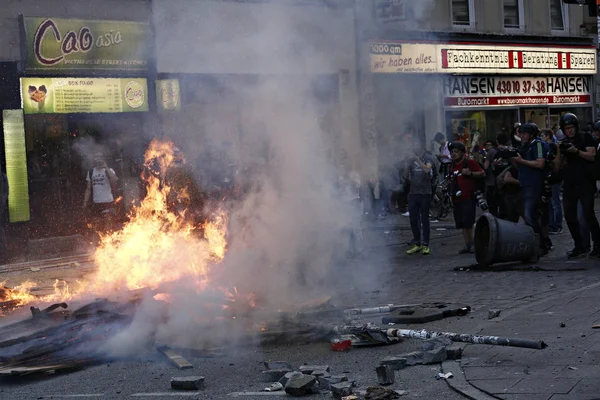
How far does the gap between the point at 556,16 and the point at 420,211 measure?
17.2 metres

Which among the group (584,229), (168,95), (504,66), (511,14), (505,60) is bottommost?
(584,229)

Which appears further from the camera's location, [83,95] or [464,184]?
[83,95]

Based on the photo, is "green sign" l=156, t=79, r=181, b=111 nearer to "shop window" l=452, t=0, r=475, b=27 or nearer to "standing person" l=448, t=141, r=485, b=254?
"standing person" l=448, t=141, r=485, b=254

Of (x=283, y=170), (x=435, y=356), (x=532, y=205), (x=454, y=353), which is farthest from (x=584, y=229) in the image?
(x=435, y=356)

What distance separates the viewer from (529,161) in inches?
465

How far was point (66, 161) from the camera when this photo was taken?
671 inches

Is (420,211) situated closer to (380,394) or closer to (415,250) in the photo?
(415,250)

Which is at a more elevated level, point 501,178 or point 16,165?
point 16,165

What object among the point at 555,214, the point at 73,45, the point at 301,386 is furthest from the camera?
the point at 73,45

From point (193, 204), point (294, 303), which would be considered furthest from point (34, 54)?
point (294, 303)

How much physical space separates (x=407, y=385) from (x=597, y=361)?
1.24 m

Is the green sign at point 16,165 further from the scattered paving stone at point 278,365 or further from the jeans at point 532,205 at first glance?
the scattered paving stone at point 278,365

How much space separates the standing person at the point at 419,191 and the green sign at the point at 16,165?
276 inches

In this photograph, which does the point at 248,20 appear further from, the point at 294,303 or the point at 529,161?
the point at 529,161
